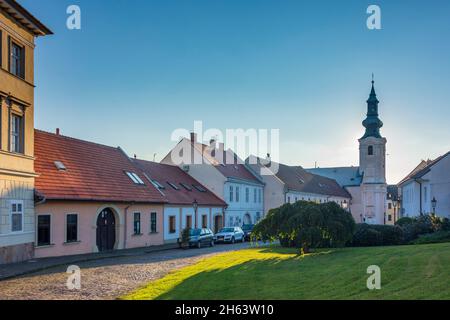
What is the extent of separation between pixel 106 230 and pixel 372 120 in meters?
66.9

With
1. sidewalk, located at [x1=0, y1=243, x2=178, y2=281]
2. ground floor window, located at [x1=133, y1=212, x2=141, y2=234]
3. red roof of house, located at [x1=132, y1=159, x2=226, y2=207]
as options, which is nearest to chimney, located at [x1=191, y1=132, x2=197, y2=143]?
red roof of house, located at [x1=132, y1=159, x2=226, y2=207]

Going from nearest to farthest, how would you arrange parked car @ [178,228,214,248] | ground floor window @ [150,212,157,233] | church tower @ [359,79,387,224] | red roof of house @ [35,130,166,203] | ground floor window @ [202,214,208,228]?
red roof of house @ [35,130,166,203] < parked car @ [178,228,214,248] < ground floor window @ [150,212,157,233] < ground floor window @ [202,214,208,228] < church tower @ [359,79,387,224]

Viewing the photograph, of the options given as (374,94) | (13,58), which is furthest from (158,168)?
(374,94)

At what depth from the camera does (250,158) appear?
62.2 m

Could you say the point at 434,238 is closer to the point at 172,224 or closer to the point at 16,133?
the point at 172,224

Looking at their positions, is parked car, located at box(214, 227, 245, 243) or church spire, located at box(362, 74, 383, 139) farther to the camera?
church spire, located at box(362, 74, 383, 139)

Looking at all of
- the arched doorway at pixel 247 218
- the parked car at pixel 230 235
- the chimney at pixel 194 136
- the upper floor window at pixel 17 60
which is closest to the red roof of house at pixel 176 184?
the parked car at pixel 230 235

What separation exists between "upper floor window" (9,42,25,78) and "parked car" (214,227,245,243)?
21.2m

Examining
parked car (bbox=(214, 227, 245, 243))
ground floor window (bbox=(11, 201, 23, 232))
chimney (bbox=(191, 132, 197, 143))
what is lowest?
parked car (bbox=(214, 227, 245, 243))

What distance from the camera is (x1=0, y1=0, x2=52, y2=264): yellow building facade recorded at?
20.7 metres

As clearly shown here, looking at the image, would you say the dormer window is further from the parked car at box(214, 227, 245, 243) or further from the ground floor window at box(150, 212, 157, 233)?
the parked car at box(214, 227, 245, 243)

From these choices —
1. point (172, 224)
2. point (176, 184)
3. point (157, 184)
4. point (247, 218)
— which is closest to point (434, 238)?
point (172, 224)

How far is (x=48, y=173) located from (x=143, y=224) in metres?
8.56

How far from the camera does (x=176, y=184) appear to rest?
42875 millimetres
